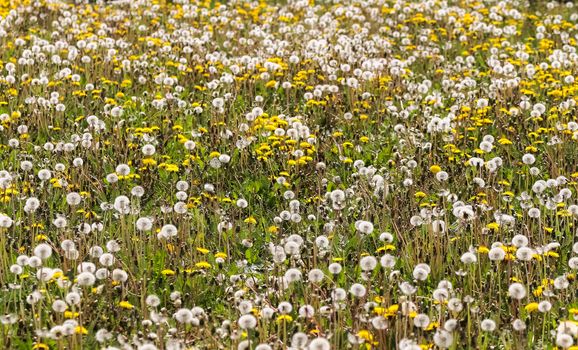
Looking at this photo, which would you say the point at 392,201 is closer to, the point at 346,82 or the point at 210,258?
the point at 210,258

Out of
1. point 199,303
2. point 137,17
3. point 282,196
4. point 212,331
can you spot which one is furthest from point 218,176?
point 137,17

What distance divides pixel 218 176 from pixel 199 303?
1.72 metres

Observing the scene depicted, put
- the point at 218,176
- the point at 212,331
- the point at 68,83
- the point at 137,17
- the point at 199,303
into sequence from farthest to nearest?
the point at 137,17, the point at 68,83, the point at 218,176, the point at 199,303, the point at 212,331

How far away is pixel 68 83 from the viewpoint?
26.1 feet

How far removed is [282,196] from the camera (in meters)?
5.75

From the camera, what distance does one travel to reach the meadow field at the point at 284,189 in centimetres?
397

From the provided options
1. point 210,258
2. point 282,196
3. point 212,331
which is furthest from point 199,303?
point 282,196

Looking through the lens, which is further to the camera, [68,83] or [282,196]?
[68,83]

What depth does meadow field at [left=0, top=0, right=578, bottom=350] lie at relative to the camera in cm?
397

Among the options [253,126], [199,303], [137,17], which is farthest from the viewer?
[137,17]

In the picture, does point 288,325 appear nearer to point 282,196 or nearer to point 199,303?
point 199,303

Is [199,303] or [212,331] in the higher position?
[212,331]

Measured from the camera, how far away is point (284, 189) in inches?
230

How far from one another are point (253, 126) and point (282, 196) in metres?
1.23
